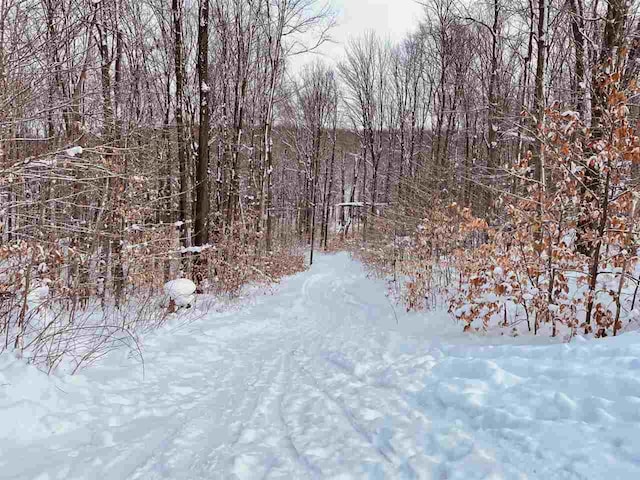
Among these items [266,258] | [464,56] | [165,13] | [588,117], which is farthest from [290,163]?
[588,117]

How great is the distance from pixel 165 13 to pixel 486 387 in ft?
41.3

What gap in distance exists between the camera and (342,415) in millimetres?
3365

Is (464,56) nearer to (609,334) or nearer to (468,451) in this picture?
(609,334)

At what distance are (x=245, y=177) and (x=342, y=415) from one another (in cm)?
2098

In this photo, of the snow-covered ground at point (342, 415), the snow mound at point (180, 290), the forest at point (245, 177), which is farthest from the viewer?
the snow mound at point (180, 290)

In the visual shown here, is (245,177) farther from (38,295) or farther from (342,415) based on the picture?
(342,415)

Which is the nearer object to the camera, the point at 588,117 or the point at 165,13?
the point at 588,117

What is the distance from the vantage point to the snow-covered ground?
2.46 meters

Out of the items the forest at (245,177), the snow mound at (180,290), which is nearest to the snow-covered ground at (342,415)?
the forest at (245,177)

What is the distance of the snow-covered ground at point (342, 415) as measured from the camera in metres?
2.46

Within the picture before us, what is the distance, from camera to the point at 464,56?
18.8 meters

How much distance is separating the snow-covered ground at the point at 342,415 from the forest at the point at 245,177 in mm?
859

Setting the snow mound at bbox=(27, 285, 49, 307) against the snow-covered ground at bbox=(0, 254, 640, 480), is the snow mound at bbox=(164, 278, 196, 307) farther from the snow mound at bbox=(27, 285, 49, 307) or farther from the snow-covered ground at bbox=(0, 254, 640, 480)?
the snow mound at bbox=(27, 285, 49, 307)

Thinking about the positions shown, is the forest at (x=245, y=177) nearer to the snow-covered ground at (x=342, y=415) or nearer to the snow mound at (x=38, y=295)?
the snow mound at (x=38, y=295)
